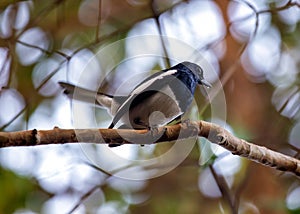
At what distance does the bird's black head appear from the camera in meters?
1.83

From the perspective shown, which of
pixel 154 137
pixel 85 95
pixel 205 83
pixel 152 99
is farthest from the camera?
pixel 205 83

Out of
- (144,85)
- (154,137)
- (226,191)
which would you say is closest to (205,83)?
(144,85)

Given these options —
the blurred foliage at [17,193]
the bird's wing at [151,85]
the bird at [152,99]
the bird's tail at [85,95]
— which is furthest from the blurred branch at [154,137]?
the blurred foliage at [17,193]

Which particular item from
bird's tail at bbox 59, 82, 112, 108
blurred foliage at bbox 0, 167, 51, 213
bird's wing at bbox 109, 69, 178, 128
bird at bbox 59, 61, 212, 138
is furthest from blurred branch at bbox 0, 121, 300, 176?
blurred foliage at bbox 0, 167, 51, 213

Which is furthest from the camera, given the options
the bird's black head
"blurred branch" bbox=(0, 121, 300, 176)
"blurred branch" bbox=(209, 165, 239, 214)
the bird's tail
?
the bird's black head

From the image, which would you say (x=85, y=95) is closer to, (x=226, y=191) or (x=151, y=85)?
(x=151, y=85)

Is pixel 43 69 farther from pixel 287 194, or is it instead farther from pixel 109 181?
pixel 287 194

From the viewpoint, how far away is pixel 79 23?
7.00 ft

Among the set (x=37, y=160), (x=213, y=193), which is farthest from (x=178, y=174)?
(x=37, y=160)

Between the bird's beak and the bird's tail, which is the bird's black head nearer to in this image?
the bird's beak

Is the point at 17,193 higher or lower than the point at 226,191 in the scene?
higher

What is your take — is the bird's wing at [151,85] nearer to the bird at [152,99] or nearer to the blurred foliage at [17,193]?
the bird at [152,99]

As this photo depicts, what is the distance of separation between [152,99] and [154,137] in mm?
413

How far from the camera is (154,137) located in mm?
1269
